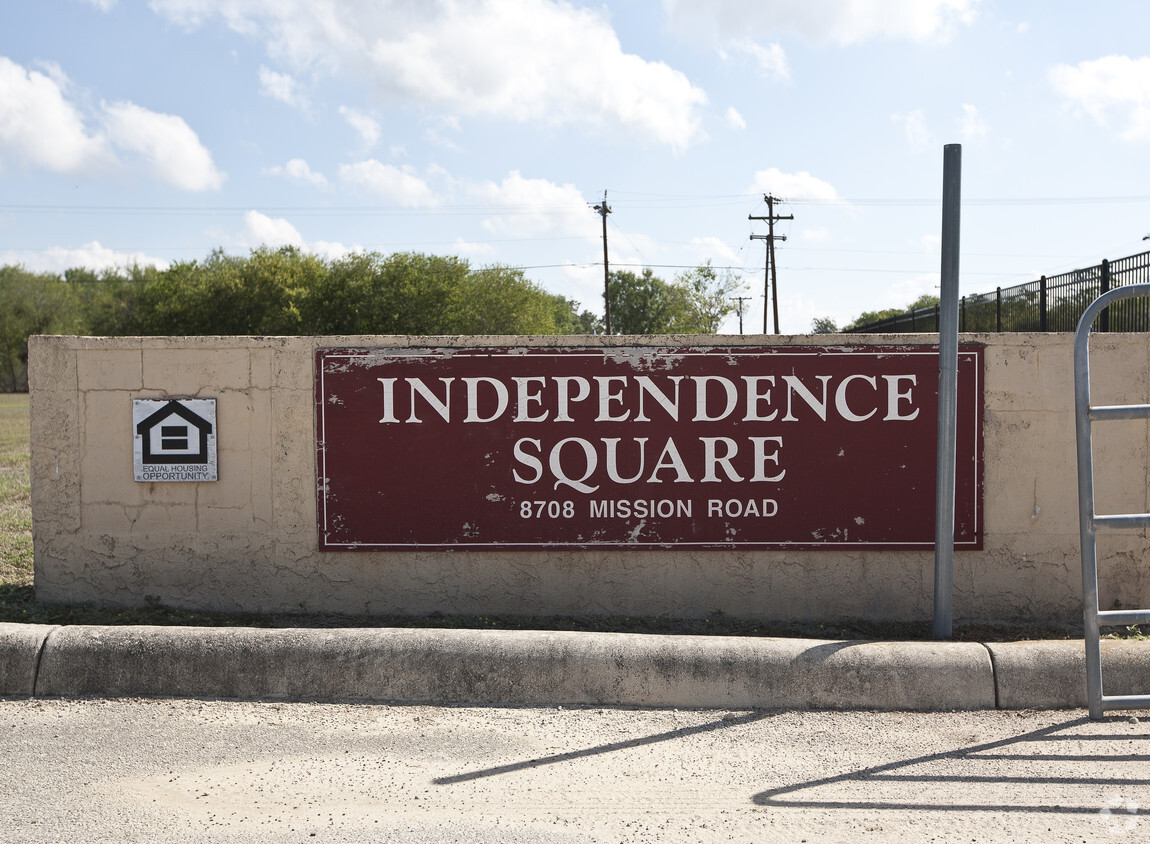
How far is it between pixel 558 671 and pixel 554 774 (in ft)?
2.97

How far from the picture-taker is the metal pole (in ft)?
17.8

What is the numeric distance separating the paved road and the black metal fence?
471 centimetres

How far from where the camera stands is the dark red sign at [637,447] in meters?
6.09

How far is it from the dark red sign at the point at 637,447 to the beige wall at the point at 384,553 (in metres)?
0.11

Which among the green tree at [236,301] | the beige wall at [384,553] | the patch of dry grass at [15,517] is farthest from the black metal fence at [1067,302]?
the green tree at [236,301]

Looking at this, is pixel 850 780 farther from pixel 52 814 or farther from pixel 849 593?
pixel 52 814

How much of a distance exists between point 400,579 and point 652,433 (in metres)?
1.84

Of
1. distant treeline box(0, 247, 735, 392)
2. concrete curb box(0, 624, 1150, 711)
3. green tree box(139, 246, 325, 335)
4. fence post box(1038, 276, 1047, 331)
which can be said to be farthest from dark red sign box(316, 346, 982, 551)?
green tree box(139, 246, 325, 335)

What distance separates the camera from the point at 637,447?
20.1ft

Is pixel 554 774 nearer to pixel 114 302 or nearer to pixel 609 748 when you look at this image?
pixel 609 748

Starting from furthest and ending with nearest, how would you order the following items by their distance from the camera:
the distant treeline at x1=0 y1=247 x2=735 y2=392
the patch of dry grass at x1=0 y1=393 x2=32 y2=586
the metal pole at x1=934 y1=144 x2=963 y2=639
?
the distant treeline at x1=0 y1=247 x2=735 y2=392 → the patch of dry grass at x1=0 y1=393 x2=32 y2=586 → the metal pole at x1=934 y1=144 x2=963 y2=639

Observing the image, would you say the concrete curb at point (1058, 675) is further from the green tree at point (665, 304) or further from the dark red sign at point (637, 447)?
the green tree at point (665, 304)

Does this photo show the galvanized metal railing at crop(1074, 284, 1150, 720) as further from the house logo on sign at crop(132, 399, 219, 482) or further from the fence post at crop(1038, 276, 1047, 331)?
the fence post at crop(1038, 276, 1047, 331)

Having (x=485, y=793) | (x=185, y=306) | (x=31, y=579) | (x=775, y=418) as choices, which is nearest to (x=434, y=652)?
(x=485, y=793)
